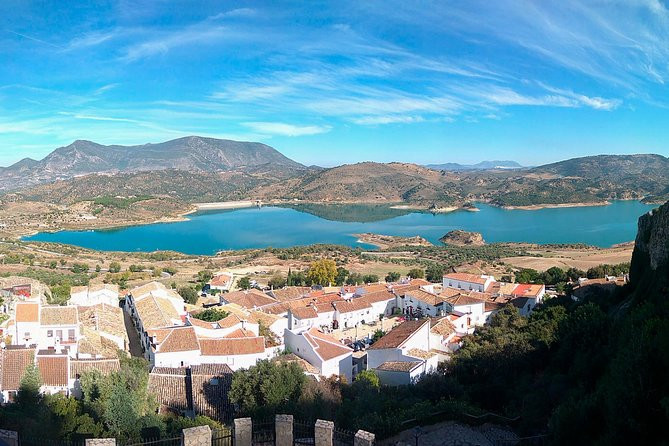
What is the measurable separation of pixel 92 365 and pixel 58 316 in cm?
460

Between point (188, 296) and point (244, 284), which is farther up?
point (188, 296)

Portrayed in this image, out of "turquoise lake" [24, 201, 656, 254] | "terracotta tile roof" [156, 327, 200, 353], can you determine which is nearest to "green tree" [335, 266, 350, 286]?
"terracotta tile roof" [156, 327, 200, 353]

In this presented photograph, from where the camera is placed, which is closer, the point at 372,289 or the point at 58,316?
the point at 58,316

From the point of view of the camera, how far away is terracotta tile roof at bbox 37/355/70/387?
1362 cm

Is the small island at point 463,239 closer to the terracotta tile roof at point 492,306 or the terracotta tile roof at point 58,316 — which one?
the terracotta tile roof at point 492,306

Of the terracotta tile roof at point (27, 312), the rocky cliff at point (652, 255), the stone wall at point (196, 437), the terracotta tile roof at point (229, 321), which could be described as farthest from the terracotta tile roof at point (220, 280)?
the stone wall at point (196, 437)

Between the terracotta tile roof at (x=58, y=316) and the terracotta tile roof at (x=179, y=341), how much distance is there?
3353mm

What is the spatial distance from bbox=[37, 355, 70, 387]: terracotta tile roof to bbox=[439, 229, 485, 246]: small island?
→ 220 ft

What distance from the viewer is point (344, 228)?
100062 millimetres

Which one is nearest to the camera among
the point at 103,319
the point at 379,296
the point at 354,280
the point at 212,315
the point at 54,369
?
the point at 54,369

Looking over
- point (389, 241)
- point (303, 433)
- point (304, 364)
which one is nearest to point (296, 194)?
point (389, 241)

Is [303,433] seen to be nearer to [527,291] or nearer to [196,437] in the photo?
[196,437]

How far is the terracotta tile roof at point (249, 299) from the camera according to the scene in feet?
88.0

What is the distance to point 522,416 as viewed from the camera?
1034 cm
